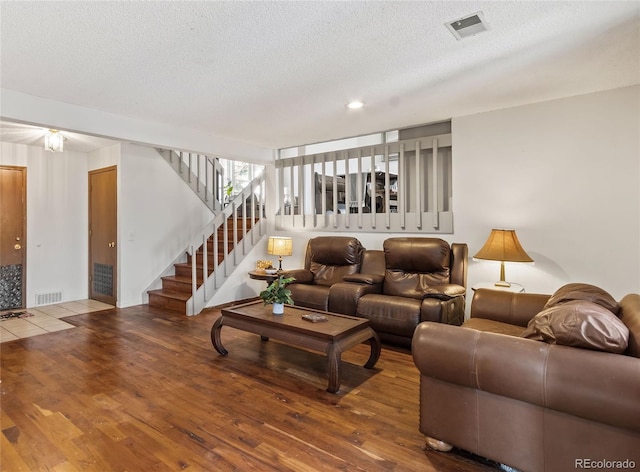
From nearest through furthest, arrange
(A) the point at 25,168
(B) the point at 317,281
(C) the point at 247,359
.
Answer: (C) the point at 247,359 → (B) the point at 317,281 → (A) the point at 25,168

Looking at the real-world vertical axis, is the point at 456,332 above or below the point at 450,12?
below

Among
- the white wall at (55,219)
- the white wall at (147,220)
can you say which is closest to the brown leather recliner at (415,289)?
the white wall at (147,220)

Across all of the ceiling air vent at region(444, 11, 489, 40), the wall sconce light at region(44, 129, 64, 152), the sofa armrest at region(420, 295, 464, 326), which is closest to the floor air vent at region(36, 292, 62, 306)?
the wall sconce light at region(44, 129, 64, 152)

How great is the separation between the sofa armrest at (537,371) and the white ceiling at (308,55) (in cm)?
184

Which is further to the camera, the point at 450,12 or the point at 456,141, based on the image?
the point at 456,141

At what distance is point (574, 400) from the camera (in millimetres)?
1428

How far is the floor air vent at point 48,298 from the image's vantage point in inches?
204

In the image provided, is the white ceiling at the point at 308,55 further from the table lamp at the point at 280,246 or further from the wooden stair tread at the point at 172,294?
the wooden stair tread at the point at 172,294

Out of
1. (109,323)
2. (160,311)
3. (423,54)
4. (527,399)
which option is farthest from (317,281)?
(527,399)

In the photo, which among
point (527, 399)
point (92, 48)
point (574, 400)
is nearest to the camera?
point (574, 400)

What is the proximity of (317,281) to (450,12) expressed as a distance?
3.27 meters

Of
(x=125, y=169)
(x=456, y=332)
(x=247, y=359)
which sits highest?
(x=125, y=169)

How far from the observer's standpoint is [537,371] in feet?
4.93

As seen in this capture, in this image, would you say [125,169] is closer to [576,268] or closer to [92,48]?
[92,48]
